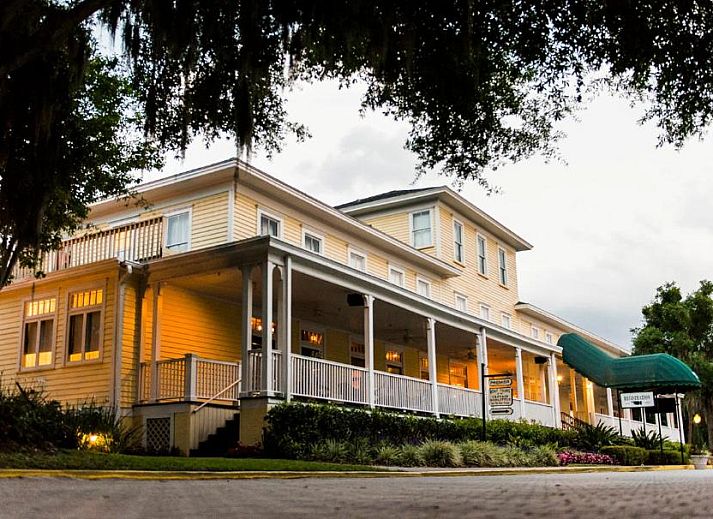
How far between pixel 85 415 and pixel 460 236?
18646 mm

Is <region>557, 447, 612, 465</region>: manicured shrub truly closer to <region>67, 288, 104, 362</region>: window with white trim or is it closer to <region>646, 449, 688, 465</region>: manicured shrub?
<region>646, 449, 688, 465</region>: manicured shrub

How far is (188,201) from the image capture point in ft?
73.5

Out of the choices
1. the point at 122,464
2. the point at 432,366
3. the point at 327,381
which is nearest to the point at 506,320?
the point at 432,366

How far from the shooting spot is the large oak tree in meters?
9.26

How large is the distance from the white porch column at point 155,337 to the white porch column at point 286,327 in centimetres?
319

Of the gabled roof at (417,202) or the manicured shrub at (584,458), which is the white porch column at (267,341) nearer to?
the manicured shrub at (584,458)

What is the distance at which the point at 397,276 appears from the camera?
91.8ft

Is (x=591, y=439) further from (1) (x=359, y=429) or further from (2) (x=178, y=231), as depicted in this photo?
(2) (x=178, y=231)

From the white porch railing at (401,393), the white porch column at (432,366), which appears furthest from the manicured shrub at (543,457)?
the white porch railing at (401,393)

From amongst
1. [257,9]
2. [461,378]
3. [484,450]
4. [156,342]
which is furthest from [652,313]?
[257,9]

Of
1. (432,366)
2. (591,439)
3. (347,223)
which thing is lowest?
(591,439)

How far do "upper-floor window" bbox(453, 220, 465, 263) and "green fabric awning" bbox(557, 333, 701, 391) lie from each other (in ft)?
18.1

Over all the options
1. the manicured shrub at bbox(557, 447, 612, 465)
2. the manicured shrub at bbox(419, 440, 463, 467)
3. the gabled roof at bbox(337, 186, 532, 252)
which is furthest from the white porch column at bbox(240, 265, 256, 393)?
the gabled roof at bbox(337, 186, 532, 252)

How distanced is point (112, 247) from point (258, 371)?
549 cm
